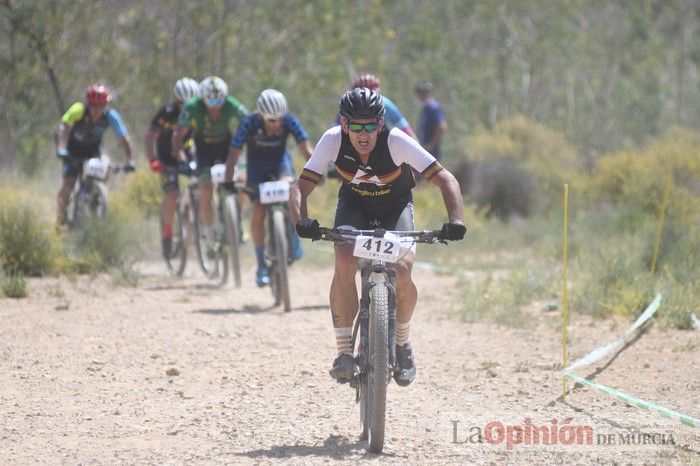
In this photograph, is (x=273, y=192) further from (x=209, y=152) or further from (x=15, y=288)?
(x=15, y=288)

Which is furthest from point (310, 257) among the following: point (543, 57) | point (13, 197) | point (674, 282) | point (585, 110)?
point (585, 110)

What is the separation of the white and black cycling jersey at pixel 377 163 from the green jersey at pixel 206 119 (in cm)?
539

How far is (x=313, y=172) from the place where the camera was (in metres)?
6.39

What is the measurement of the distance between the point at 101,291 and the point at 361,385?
5902 mm

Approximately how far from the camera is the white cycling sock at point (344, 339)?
246 inches

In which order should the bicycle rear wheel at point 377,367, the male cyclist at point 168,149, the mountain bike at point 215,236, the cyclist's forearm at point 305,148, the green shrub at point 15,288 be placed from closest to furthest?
the bicycle rear wheel at point 377,367
the cyclist's forearm at point 305,148
the green shrub at point 15,288
the mountain bike at point 215,236
the male cyclist at point 168,149

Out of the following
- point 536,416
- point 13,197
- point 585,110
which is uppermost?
point 585,110

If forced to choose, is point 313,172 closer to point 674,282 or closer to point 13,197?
point 674,282

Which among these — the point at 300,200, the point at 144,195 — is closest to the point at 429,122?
the point at 144,195

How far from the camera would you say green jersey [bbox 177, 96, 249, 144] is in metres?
11.8

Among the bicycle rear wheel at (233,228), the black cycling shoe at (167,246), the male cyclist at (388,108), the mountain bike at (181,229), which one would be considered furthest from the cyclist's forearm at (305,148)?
the black cycling shoe at (167,246)

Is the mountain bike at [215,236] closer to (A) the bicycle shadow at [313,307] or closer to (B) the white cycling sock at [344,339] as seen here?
(A) the bicycle shadow at [313,307]

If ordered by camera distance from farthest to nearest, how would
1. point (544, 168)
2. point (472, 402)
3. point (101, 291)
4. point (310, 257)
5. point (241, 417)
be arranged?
1. point (544, 168)
2. point (310, 257)
3. point (101, 291)
4. point (472, 402)
5. point (241, 417)

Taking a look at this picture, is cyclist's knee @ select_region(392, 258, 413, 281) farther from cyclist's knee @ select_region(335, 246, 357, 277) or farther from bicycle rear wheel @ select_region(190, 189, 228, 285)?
bicycle rear wheel @ select_region(190, 189, 228, 285)
